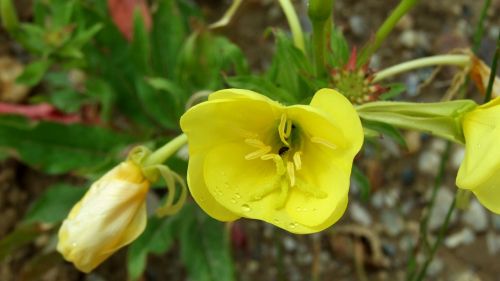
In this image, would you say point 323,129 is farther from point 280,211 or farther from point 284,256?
point 284,256

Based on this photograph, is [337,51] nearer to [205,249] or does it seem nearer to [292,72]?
[292,72]

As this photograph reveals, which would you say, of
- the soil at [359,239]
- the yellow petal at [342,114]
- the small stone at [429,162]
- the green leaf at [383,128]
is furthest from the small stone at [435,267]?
the yellow petal at [342,114]

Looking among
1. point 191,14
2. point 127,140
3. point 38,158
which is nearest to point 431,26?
point 191,14

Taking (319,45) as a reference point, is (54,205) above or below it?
below

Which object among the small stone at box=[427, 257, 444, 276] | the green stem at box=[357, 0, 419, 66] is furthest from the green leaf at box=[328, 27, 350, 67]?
the small stone at box=[427, 257, 444, 276]

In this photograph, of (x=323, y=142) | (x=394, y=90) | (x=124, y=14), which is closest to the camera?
(x=323, y=142)

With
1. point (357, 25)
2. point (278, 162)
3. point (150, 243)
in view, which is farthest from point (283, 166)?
point (357, 25)

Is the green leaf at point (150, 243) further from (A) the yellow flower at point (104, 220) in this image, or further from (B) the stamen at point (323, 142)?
(B) the stamen at point (323, 142)

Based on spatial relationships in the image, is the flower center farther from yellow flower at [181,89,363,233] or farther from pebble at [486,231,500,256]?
pebble at [486,231,500,256]
